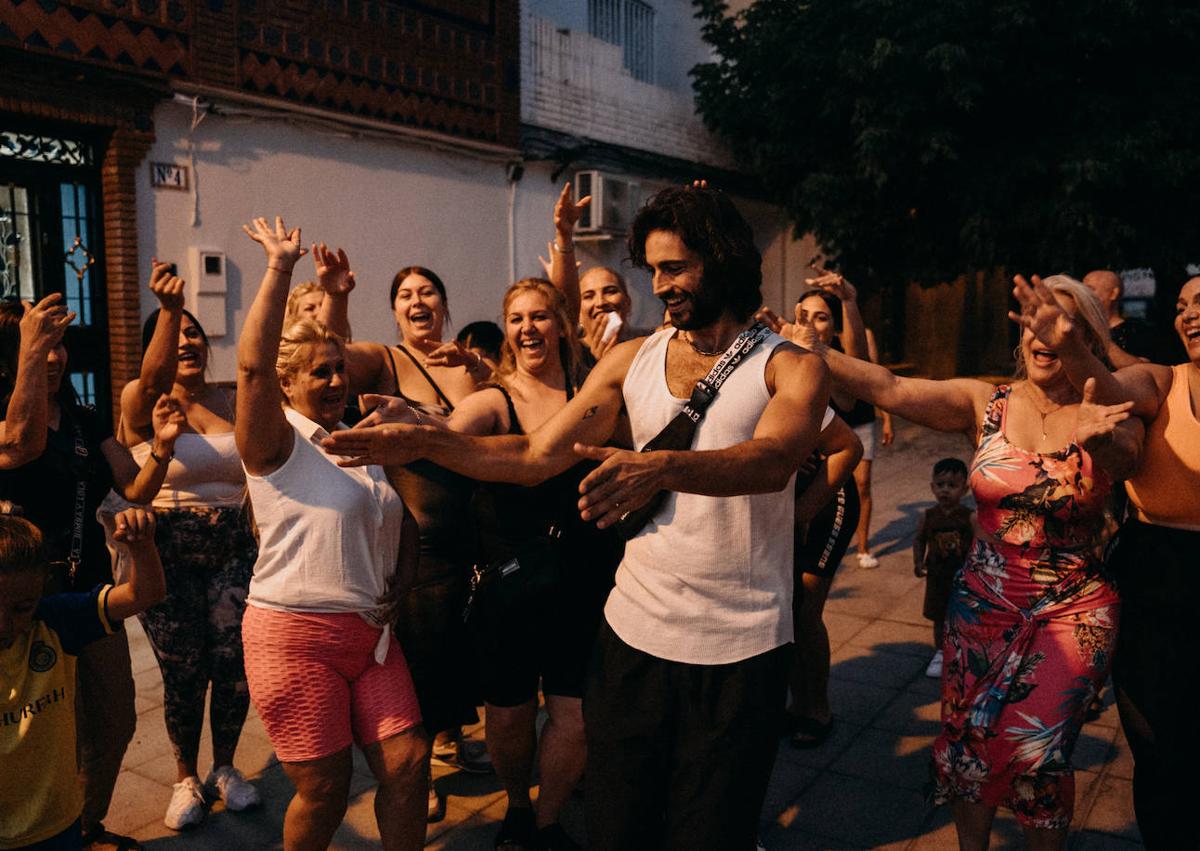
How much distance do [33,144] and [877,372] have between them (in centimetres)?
742

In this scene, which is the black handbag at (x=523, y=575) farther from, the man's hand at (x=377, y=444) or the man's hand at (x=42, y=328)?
the man's hand at (x=42, y=328)

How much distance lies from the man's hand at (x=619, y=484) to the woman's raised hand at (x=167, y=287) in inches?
97.0

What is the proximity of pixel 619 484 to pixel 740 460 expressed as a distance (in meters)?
0.30

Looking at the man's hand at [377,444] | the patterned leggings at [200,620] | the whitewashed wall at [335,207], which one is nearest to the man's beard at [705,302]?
the man's hand at [377,444]

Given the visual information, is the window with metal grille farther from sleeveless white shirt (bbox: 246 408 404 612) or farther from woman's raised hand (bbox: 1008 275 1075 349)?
sleeveless white shirt (bbox: 246 408 404 612)

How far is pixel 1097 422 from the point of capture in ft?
8.43

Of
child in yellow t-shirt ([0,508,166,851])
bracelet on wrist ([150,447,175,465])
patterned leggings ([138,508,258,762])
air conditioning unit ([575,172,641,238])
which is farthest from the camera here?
air conditioning unit ([575,172,641,238])

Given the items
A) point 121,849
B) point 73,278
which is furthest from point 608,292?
point 73,278

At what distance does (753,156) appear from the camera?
15555 mm

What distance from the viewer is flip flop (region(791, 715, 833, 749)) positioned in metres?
4.24

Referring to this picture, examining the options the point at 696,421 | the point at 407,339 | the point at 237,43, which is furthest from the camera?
the point at 237,43

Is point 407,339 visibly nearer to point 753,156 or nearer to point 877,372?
point 877,372

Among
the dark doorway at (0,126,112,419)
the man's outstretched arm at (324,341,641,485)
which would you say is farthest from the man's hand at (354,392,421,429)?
the dark doorway at (0,126,112,419)

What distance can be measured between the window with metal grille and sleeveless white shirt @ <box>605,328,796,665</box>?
13.2 metres
